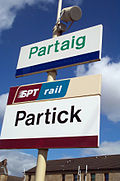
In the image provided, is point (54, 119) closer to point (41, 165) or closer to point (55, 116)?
point (55, 116)

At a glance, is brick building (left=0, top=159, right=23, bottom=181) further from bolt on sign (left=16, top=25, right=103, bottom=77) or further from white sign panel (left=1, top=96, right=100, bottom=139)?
white sign panel (left=1, top=96, right=100, bottom=139)

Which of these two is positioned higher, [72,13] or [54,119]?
[72,13]

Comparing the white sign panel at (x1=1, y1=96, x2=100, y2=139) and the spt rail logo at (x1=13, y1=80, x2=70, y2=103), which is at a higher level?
the spt rail logo at (x1=13, y1=80, x2=70, y2=103)

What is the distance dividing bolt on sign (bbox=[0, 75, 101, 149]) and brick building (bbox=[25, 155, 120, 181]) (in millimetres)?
40299

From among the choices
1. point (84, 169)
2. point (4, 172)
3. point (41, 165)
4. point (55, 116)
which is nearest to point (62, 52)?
point (55, 116)

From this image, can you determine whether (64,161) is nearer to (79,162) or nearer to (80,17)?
(79,162)

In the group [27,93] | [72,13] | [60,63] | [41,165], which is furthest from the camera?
[72,13]

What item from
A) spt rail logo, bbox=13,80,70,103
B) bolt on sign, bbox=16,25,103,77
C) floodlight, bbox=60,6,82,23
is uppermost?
floodlight, bbox=60,6,82,23

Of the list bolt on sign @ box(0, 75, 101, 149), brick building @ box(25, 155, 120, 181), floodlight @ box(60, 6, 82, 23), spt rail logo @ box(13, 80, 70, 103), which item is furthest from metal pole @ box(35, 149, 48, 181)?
brick building @ box(25, 155, 120, 181)

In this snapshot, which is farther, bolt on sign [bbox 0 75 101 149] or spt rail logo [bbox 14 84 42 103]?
spt rail logo [bbox 14 84 42 103]

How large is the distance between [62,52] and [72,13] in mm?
1166

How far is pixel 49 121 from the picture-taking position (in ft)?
15.3

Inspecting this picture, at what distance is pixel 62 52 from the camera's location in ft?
17.9

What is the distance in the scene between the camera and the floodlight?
231 inches
